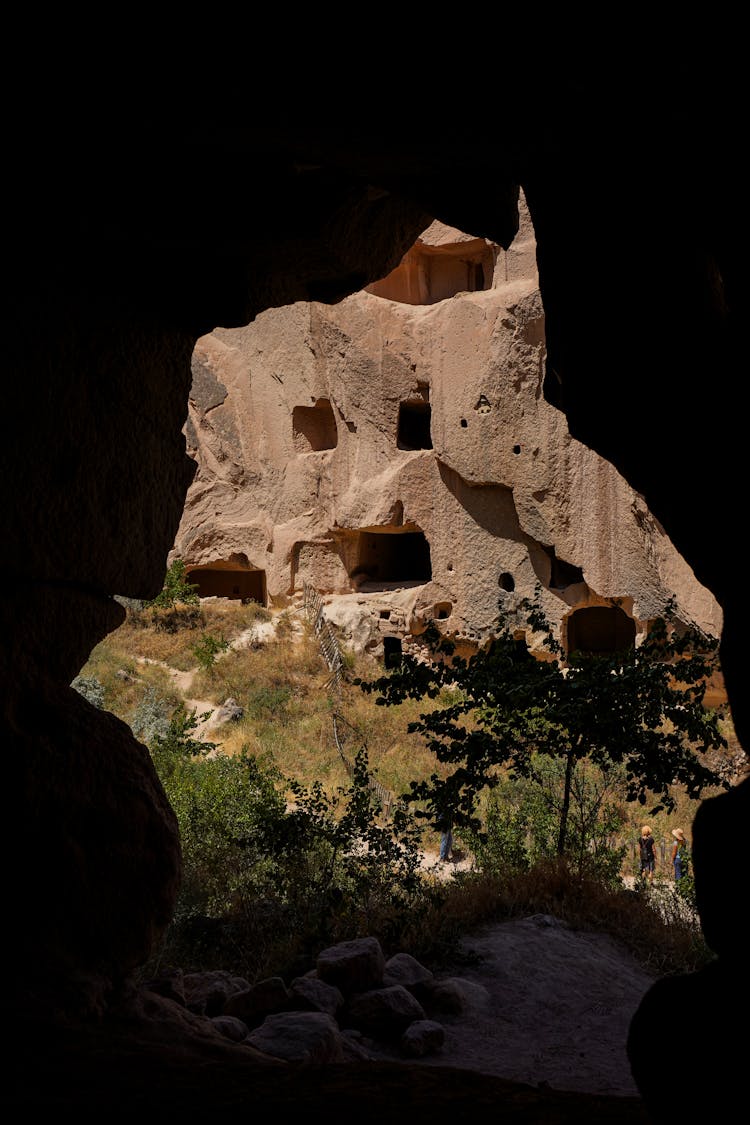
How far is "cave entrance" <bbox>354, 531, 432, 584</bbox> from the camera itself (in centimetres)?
1889

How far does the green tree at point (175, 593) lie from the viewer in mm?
17156

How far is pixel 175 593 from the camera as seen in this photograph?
17375mm

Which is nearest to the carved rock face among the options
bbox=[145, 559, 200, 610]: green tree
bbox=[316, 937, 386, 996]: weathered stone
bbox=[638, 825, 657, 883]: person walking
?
bbox=[316, 937, 386, 996]: weathered stone

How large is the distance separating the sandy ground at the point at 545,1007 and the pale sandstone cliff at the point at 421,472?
9.64 meters

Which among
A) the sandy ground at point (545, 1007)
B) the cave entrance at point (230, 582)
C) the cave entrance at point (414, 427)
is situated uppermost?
the cave entrance at point (414, 427)

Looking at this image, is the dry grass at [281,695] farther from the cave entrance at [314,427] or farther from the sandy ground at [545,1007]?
the cave entrance at [314,427]

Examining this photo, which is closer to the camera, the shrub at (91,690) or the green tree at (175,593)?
the shrub at (91,690)

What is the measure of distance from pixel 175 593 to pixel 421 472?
16.6 ft

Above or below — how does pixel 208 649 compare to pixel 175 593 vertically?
below

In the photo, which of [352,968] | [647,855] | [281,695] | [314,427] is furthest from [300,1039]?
[314,427]

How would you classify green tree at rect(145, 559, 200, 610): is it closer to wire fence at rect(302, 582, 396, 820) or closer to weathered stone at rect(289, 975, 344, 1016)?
wire fence at rect(302, 582, 396, 820)

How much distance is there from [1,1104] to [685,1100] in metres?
1.71

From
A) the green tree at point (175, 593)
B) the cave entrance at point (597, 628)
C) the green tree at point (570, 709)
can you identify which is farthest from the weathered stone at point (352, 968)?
the cave entrance at point (597, 628)

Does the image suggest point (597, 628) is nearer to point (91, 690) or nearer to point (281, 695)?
point (281, 695)
